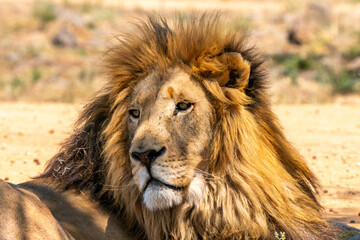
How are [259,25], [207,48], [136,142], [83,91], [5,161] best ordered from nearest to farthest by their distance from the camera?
[136,142] < [207,48] < [5,161] < [83,91] < [259,25]

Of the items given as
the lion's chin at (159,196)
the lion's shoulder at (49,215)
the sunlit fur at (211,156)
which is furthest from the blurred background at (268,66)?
the lion's chin at (159,196)

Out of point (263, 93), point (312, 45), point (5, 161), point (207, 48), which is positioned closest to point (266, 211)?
point (263, 93)

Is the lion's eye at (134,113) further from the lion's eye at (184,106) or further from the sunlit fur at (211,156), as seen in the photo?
the lion's eye at (184,106)

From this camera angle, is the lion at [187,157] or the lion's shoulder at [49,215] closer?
the lion's shoulder at [49,215]

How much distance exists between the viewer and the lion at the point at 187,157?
343 cm

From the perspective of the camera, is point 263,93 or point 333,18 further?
point 333,18

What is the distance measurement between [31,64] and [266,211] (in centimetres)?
1475

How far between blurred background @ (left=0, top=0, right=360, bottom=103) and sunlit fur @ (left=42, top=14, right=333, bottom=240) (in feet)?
12.9

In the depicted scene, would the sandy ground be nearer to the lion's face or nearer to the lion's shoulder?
the lion's shoulder

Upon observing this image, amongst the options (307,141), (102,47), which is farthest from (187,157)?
(102,47)

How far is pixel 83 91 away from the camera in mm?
12547

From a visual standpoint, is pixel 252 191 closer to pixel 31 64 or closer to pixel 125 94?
pixel 125 94

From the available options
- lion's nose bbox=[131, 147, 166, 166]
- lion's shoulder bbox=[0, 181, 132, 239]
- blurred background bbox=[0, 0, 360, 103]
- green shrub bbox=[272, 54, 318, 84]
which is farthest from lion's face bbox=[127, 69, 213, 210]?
green shrub bbox=[272, 54, 318, 84]

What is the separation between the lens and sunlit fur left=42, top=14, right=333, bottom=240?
136 inches
